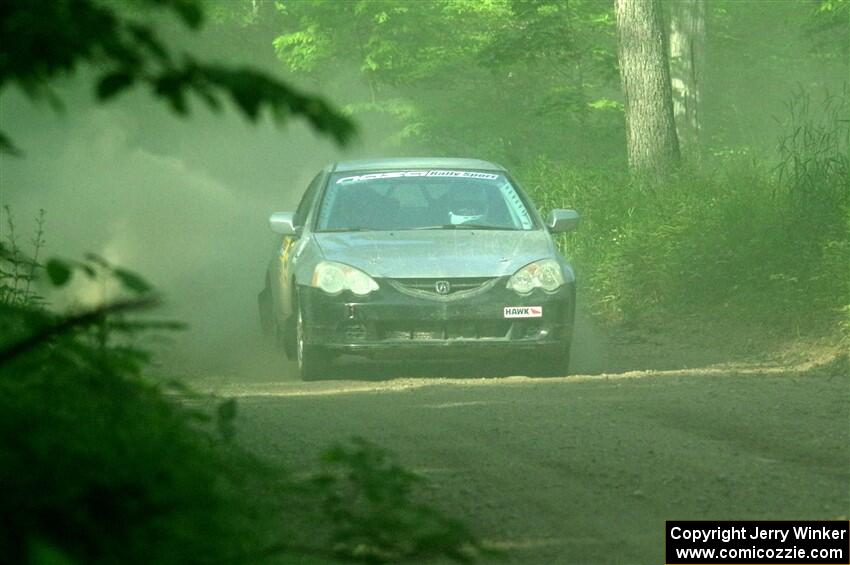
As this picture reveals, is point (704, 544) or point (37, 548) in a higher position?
point (37, 548)

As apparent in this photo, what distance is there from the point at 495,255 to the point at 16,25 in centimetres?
865

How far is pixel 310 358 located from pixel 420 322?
0.92m

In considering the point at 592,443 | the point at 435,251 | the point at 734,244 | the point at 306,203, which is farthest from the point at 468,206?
the point at 592,443

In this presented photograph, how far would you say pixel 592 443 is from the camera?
798 cm

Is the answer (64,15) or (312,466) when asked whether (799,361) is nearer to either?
(312,466)

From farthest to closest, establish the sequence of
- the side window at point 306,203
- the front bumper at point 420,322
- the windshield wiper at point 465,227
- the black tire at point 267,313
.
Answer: the black tire at point 267,313, the side window at point 306,203, the windshield wiper at point 465,227, the front bumper at point 420,322

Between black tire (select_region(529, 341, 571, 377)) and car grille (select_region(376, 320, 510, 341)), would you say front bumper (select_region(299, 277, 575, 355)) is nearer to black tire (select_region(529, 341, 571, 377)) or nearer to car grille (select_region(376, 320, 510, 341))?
car grille (select_region(376, 320, 510, 341))

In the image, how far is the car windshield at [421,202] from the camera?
41.2 feet

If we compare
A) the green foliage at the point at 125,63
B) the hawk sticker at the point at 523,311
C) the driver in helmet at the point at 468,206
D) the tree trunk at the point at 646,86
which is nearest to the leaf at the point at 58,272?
the green foliage at the point at 125,63

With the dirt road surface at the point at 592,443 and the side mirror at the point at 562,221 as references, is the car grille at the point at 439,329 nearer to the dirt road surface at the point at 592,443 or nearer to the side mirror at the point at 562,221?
the dirt road surface at the point at 592,443

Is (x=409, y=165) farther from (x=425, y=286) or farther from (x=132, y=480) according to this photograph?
(x=132, y=480)

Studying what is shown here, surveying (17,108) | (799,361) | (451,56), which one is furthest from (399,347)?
(17,108)

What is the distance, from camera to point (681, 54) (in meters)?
29.6

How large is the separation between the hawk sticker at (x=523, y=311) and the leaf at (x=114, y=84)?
27.7 feet
